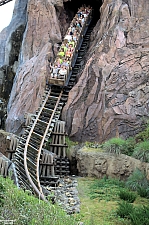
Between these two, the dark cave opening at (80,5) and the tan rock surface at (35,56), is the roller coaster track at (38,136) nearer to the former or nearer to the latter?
the tan rock surface at (35,56)

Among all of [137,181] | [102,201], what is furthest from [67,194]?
[137,181]

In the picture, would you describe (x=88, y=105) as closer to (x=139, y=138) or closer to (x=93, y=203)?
(x=139, y=138)

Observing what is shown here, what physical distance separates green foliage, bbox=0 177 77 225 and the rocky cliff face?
331 inches

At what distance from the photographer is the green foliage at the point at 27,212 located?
357 centimetres

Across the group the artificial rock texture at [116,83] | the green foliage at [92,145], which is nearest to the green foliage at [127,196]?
the green foliage at [92,145]

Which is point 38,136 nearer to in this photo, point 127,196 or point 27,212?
point 127,196

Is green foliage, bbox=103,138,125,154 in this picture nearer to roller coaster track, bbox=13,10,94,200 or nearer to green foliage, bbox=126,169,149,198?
green foliage, bbox=126,169,149,198

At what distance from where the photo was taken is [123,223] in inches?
253

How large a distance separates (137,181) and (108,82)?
5.26m

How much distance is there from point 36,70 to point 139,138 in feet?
22.6

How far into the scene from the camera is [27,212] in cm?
375

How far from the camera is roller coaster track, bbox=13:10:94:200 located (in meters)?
8.87

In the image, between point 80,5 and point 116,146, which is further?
point 80,5

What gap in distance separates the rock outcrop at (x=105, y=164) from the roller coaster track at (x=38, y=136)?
1556mm
